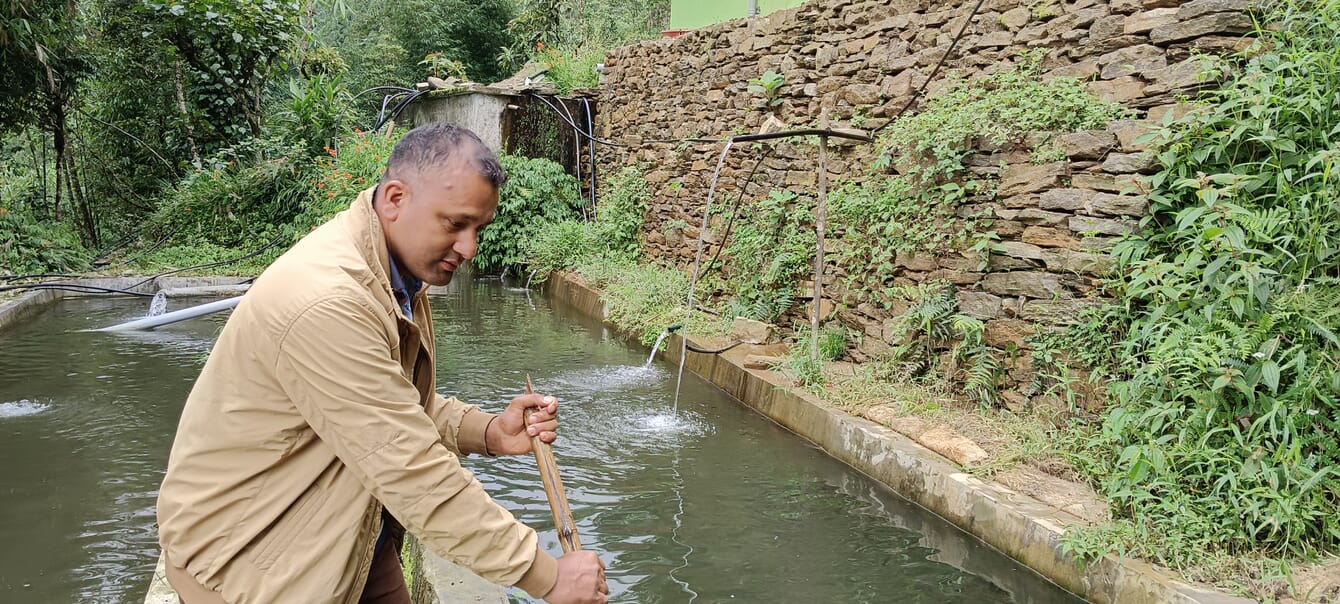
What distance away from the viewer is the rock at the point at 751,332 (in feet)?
22.6

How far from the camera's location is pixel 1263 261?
11.3 feet

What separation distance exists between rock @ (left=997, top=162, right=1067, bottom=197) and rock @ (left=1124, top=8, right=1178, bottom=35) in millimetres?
758

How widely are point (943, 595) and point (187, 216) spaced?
13.1 meters

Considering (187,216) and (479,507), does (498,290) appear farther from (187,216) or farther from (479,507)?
(479,507)

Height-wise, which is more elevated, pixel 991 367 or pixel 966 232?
pixel 966 232

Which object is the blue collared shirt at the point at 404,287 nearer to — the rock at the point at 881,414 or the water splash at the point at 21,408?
the rock at the point at 881,414

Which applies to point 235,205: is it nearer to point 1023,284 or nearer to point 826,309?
point 826,309

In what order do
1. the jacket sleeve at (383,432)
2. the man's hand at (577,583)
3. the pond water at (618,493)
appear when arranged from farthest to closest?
the pond water at (618,493), the man's hand at (577,583), the jacket sleeve at (383,432)

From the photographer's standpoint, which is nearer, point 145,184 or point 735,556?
point 735,556

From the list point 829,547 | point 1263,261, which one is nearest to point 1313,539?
point 1263,261

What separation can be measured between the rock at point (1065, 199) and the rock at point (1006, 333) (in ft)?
1.97

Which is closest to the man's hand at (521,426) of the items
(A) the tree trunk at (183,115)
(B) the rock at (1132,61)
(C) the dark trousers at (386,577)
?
(C) the dark trousers at (386,577)

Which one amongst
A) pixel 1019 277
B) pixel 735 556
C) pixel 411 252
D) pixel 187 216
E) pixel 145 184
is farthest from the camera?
pixel 145 184

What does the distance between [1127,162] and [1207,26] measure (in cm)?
71
